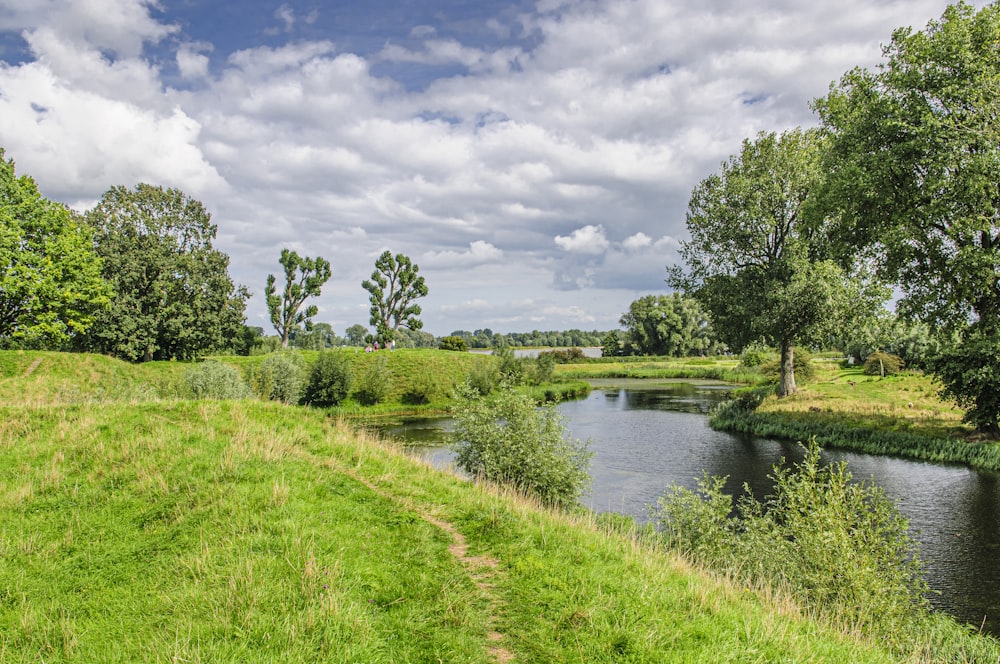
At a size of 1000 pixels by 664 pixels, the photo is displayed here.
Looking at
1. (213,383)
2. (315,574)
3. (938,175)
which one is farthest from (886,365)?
(315,574)

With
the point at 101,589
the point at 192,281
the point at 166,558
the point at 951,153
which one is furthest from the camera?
the point at 192,281

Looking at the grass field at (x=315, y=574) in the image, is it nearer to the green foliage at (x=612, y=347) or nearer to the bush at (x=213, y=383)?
the bush at (x=213, y=383)

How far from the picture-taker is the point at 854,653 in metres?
6.65

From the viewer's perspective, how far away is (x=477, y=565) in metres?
8.48

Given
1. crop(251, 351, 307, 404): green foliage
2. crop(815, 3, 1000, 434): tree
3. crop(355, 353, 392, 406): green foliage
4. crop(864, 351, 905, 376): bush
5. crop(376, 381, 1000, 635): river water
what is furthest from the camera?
crop(355, 353, 392, 406): green foliage

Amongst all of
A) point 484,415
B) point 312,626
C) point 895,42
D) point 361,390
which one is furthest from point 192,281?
point 895,42

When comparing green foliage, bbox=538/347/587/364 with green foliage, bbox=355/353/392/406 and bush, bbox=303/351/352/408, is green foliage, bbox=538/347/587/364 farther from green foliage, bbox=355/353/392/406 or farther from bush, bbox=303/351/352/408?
bush, bbox=303/351/352/408

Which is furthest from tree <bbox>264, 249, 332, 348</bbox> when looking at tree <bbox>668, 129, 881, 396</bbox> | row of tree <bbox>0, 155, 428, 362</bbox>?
tree <bbox>668, 129, 881, 396</bbox>

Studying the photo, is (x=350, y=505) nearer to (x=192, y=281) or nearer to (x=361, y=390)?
(x=361, y=390)

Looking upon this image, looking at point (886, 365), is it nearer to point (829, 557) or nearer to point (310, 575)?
point (829, 557)

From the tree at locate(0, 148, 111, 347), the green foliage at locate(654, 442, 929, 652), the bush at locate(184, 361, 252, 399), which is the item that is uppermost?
the tree at locate(0, 148, 111, 347)

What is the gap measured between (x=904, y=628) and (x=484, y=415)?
41.9 ft

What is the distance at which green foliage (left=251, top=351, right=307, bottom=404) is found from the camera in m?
40.6

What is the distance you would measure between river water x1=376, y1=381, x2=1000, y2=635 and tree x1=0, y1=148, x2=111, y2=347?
2342cm
